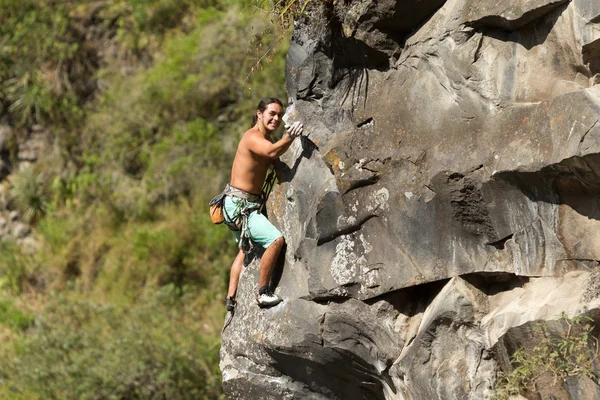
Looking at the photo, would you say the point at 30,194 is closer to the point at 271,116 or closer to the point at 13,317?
the point at 13,317

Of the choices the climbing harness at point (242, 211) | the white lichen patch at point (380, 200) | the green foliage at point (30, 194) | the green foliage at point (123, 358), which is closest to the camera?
the white lichen patch at point (380, 200)

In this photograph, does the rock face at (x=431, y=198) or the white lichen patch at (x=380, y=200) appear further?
the white lichen patch at (x=380, y=200)

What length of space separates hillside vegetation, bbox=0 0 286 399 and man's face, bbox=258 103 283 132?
4628 millimetres

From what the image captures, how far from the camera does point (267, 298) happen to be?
298 inches

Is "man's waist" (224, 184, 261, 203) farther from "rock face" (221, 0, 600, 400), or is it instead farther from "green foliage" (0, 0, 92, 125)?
"green foliage" (0, 0, 92, 125)

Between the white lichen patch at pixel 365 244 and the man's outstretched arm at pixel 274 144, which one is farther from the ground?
the man's outstretched arm at pixel 274 144

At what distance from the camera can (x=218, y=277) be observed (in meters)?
14.3

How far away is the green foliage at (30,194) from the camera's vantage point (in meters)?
17.1

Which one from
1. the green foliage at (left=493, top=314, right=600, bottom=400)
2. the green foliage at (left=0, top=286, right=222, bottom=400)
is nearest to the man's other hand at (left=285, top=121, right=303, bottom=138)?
the green foliage at (left=493, top=314, right=600, bottom=400)

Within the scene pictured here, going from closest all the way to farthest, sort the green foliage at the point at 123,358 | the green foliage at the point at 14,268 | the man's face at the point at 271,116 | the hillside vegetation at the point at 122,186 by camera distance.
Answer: the man's face at the point at 271,116 < the green foliage at the point at 123,358 < the hillside vegetation at the point at 122,186 < the green foliage at the point at 14,268

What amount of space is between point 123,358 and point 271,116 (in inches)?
255

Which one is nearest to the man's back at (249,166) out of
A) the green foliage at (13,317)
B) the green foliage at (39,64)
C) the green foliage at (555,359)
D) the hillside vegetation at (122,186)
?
the green foliage at (555,359)

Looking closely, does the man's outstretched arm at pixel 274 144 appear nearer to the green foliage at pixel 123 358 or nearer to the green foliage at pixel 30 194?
the green foliage at pixel 123 358

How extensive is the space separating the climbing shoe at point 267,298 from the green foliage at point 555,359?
2.11 metres
